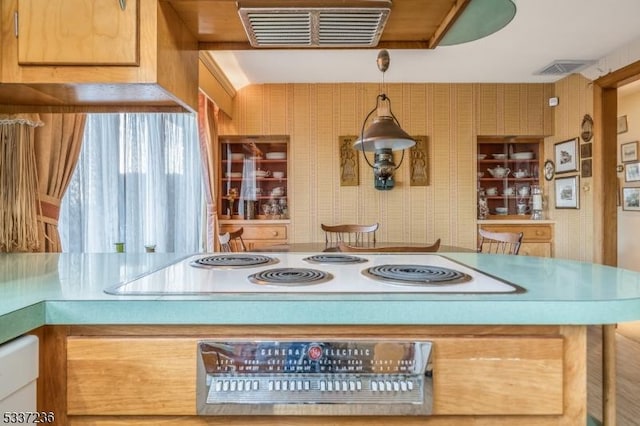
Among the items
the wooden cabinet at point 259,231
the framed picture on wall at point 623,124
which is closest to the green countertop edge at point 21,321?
the wooden cabinet at point 259,231

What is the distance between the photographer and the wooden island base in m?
0.81

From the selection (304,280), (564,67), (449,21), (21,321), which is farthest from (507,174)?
(21,321)

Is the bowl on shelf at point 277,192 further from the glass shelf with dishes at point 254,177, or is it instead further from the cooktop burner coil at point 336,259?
the cooktop burner coil at point 336,259

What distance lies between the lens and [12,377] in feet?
2.33

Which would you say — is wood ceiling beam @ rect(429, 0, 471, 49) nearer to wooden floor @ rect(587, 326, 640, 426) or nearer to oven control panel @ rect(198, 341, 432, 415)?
oven control panel @ rect(198, 341, 432, 415)

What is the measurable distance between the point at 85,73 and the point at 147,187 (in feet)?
8.56

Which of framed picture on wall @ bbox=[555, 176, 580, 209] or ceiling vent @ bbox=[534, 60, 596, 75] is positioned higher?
ceiling vent @ bbox=[534, 60, 596, 75]

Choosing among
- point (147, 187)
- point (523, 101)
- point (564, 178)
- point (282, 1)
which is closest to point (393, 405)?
point (282, 1)

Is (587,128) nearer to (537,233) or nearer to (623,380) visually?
(537,233)

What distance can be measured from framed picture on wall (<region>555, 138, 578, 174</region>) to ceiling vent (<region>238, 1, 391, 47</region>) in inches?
148

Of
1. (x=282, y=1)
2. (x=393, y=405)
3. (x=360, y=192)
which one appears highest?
(x=282, y=1)

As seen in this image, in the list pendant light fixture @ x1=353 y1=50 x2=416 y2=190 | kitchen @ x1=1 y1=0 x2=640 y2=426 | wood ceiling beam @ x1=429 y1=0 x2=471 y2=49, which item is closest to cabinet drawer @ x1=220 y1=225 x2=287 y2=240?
kitchen @ x1=1 y1=0 x2=640 y2=426

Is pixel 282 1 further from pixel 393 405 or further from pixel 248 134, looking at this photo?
pixel 248 134

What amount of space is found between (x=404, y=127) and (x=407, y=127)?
39mm
